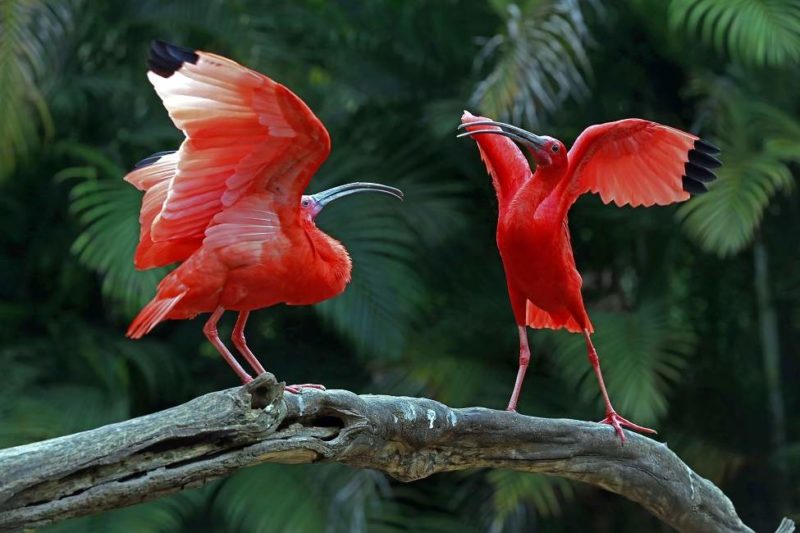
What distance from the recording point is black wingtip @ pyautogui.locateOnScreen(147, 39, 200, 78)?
11.8 ft

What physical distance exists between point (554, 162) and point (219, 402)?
150 centimetres

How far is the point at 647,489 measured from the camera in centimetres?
410

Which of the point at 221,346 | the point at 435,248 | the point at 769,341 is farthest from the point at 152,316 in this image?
the point at 769,341

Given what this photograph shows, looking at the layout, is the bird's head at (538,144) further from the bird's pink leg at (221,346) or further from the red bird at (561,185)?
the bird's pink leg at (221,346)

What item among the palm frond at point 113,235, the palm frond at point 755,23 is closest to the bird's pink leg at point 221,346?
the palm frond at point 113,235

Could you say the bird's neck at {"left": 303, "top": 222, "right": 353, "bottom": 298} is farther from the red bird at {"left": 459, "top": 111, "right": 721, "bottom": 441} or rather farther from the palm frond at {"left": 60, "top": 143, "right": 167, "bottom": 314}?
the palm frond at {"left": 60, "top": 143, "right": 167, "bottom": 314}

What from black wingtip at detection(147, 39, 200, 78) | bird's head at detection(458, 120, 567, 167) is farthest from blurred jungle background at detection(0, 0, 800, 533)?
black wingtip at detection(147, 39, 200, 78)

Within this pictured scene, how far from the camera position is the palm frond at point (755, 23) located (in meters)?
6.38

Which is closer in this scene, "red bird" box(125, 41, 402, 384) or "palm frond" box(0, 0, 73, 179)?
"red bird" box(125, 41, 402, 384)

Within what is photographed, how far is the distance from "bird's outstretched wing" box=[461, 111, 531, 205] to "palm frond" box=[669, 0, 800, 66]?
8.37 ft

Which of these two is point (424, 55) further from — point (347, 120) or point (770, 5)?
point (770, 5)

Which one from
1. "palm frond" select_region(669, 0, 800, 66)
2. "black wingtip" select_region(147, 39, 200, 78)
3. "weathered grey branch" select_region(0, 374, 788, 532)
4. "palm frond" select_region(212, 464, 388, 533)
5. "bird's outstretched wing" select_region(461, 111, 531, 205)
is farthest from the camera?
"palm frond" select_region(212, 464, 388, 533)

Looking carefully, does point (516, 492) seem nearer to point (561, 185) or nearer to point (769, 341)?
point (769, 341)

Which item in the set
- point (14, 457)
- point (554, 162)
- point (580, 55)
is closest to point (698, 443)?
point (580, 55)
